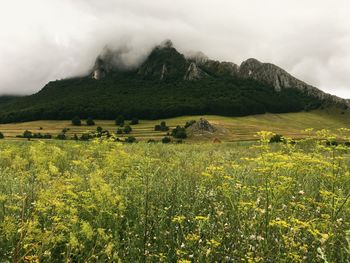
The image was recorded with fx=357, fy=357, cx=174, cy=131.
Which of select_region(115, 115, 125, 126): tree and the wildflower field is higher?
the wildflower field

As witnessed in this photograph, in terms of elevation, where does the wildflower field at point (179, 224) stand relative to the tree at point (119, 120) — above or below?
above

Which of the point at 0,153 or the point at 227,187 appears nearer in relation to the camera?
the point at 227,187

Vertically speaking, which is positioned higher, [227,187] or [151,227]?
[227,187]

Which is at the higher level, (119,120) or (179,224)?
(179,224)

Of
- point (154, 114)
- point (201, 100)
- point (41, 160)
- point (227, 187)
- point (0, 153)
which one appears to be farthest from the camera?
point (201, 100)

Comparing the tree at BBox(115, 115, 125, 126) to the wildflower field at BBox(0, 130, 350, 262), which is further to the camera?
the tree at BBox(115, 115, 125, 126)

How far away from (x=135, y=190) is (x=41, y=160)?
14.3 feet

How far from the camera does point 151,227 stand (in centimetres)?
562

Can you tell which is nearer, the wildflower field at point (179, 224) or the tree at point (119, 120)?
the wildflower field at point (179, 224)

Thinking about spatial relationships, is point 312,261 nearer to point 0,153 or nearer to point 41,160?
point 41,160

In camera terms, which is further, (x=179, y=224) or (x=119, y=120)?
(x=119, y=120)

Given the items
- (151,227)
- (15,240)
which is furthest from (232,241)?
(15,240)

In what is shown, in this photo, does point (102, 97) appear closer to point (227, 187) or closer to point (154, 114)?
point (154, 114)

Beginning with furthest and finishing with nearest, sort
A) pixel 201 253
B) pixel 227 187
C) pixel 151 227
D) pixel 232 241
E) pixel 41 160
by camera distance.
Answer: pixel 41 160 < pixel 227 187 < pixel 151 227 < pixel 232 241 < pixel 201 253
